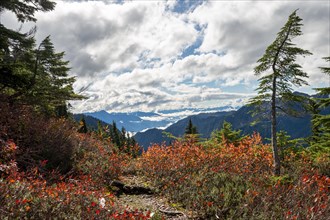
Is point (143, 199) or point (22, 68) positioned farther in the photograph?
point (22, 68)

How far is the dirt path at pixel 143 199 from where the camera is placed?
700 cm

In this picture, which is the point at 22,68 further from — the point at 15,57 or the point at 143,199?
the point at 143,199

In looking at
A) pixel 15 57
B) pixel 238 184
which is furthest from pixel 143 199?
pixel 15 57

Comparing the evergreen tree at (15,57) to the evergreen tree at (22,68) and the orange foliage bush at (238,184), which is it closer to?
the evergreen tree at (22,68)

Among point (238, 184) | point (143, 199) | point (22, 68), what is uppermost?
point (22, 68)

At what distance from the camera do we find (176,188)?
8469 mm

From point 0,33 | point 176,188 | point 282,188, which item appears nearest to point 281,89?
point 282,188

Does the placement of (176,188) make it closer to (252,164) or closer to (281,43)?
(252,164)

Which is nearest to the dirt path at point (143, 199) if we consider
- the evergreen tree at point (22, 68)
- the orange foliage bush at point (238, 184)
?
the orange foliage bush at point (238, 184)

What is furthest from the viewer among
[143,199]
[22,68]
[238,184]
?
[22,68]

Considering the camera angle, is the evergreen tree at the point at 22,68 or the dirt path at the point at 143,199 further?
the evergreen tree at the point at 22,68

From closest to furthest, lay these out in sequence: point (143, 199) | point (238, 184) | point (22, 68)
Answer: point (143, 199) → point (238, 184) → point (22, 68)

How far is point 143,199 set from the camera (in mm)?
8383

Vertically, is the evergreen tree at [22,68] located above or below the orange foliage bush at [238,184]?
above
